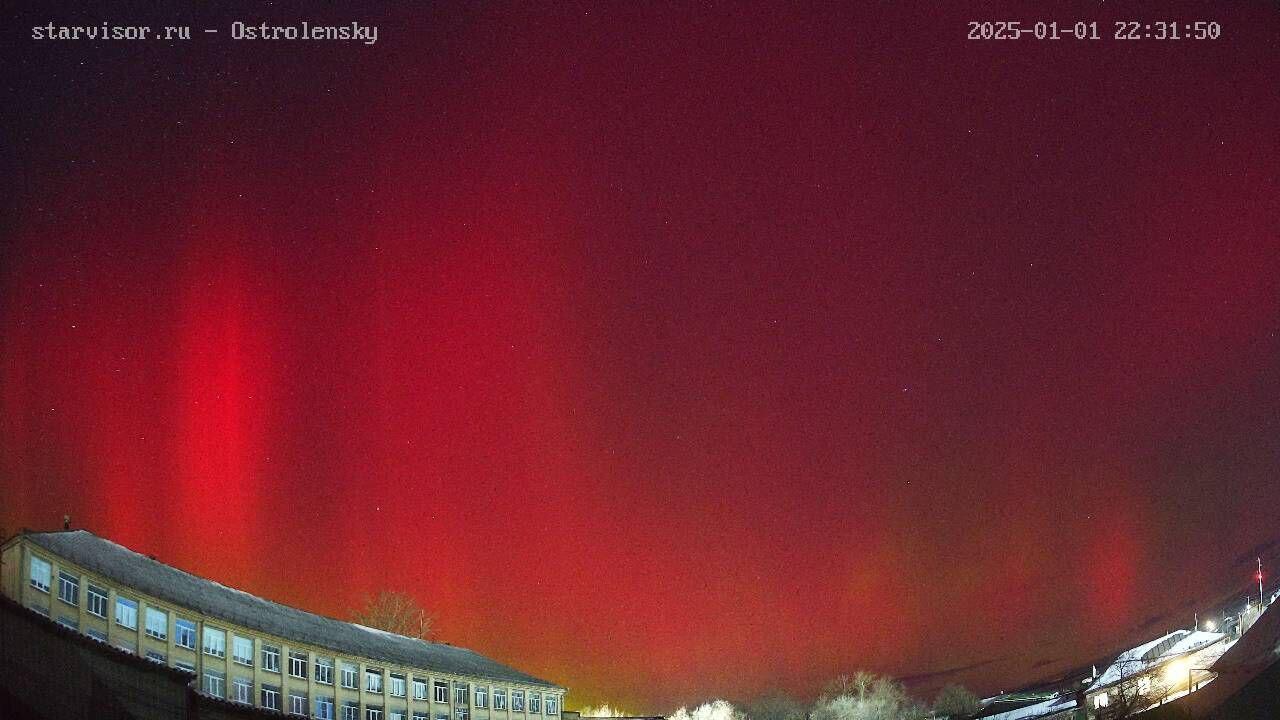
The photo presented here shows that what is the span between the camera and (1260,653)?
50.6m

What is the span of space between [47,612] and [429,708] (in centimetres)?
1908

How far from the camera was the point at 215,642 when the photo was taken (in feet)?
138

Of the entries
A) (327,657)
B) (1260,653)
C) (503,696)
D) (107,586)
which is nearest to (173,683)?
(107,586)

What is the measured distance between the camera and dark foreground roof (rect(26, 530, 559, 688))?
3967cm

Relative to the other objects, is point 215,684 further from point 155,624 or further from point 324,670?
point 324,670

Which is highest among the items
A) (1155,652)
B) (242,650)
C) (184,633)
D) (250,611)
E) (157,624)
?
(250,611)

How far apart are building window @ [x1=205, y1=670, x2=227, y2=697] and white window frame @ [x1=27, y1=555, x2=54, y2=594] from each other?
6.78m

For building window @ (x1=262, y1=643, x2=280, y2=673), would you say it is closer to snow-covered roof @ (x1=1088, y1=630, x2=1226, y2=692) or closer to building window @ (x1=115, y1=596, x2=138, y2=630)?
building window @ (x1=115, y1=596, x2=138, y2=630)

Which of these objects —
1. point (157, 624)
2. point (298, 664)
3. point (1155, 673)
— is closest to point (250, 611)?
point (298, 664)

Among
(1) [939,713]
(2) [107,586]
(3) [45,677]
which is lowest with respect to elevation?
(1) [939,713]

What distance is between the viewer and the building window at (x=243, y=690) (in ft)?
139

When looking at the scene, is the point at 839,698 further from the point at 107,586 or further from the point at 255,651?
the point at 107,586

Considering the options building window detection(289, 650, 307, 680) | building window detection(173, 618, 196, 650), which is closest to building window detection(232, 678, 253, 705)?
building window detection(289, 650, 307, 680)

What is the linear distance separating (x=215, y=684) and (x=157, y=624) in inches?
129
